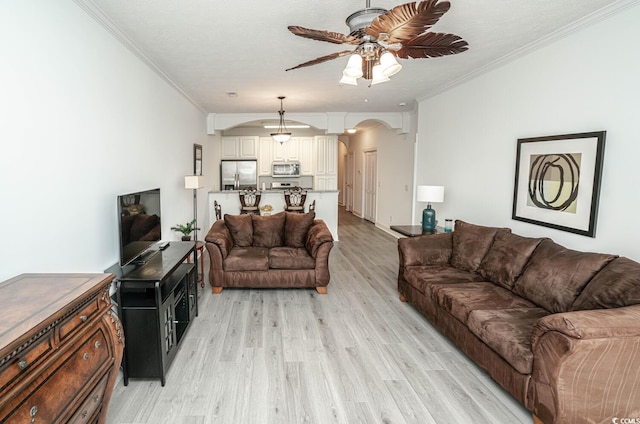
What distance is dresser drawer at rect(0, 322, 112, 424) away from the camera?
3.81 feet

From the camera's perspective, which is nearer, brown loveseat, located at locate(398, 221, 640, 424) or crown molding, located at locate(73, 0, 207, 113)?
brown loveseat, located at locate(398, 221, 640, 424)

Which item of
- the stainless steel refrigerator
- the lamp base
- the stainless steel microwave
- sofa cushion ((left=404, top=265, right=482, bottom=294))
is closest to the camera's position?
sofa cushion ((left=404, top=265, right=482, bottom=294))

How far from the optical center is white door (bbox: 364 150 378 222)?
958 cm

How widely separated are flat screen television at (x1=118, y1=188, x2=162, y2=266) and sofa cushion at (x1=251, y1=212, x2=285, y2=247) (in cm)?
155

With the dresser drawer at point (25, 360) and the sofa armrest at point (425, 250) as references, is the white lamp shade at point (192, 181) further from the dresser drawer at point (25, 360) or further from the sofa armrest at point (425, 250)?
the dresser drawer at point (25, 360)

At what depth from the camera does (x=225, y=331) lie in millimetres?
3240

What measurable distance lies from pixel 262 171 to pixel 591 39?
783 cm

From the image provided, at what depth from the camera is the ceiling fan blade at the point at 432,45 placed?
2.21 metres

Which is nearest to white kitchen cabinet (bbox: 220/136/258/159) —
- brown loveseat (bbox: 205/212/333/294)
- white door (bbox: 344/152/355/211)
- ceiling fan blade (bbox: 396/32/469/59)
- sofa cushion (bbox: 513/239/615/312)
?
white door (bbox: 344/152/355/211)

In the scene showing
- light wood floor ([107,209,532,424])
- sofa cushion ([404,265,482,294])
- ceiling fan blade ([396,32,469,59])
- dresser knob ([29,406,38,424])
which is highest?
ceiling fan blade ([396,32,469,59])

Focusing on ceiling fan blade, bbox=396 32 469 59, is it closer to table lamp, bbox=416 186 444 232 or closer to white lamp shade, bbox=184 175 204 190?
table lamp, bbox=416 186 444 232

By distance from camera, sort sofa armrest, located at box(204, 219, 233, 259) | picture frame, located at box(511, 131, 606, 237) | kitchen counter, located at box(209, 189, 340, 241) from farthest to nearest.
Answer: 1. kitchen counter, located at box(209, 189, 340, 241)
2. sofa armrest, located at box(204, 219, 233, 259)
3. picture frame, located at box(511, 131, 606, 237)

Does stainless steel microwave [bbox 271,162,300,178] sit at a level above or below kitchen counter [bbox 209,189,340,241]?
above

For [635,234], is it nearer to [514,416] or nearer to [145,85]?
[514,416]
